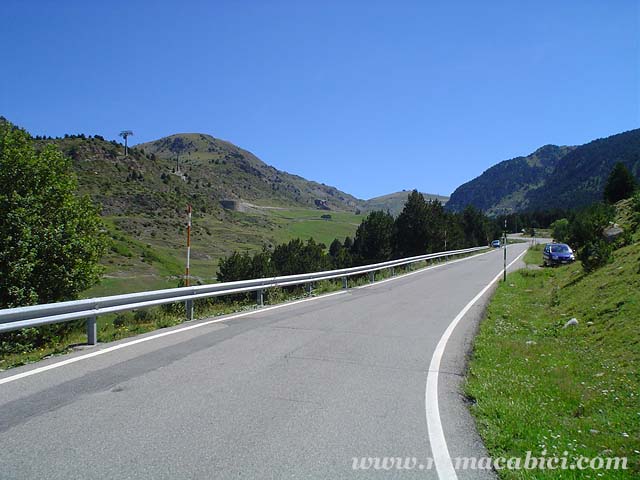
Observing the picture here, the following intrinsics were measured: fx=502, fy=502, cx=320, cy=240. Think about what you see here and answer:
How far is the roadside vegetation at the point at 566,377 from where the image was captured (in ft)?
16.0

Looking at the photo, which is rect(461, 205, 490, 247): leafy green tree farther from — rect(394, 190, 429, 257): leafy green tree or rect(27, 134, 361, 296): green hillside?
rect(27, 134, 361, 296): green hillside

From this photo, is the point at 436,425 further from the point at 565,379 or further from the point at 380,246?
the point at 380,246

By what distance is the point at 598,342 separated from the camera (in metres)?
9.72

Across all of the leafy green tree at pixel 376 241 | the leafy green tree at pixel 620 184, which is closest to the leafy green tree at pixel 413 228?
the leafy green tree at pixel 376 241

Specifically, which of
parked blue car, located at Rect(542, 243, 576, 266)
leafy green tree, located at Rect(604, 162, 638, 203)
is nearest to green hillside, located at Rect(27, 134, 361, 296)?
parked blue car, located at Rect(542, 243, 576, 266)

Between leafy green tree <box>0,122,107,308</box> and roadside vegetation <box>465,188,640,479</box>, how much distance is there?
13844 mm

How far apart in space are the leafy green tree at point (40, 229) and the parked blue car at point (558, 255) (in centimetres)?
2731

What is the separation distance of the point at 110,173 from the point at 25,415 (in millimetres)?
140373

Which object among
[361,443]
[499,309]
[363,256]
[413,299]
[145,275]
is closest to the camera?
[361,443]

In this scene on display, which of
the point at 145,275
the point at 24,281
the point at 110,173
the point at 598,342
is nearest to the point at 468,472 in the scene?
the point at 598,342

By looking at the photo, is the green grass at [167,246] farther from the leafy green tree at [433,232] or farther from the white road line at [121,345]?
the white road line at [121,345]

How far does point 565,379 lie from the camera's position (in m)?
7.38

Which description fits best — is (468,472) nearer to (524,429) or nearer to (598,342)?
(524,429)

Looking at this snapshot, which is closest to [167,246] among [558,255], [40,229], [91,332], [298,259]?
[298,259]
